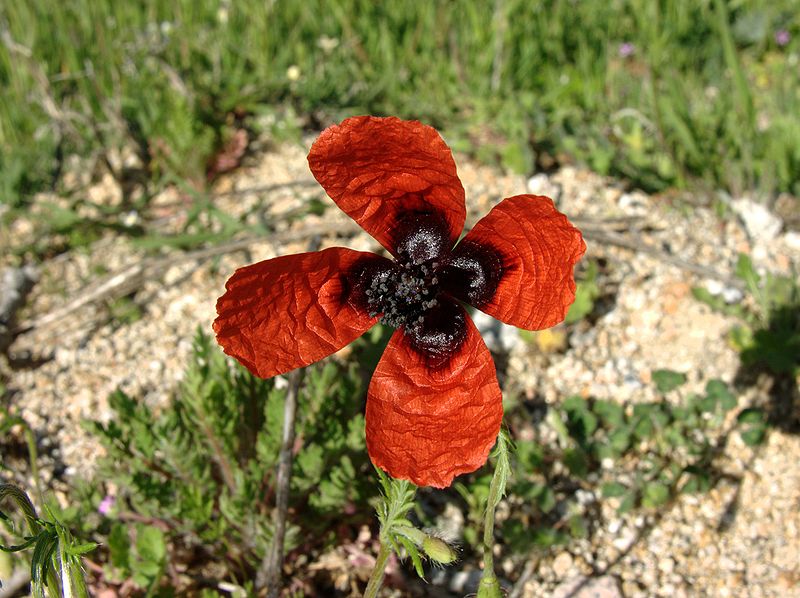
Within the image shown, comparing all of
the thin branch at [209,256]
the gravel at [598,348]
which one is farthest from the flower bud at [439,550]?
the thin branch at [209,256]

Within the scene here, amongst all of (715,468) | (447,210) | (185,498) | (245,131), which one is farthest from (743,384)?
(245,131)

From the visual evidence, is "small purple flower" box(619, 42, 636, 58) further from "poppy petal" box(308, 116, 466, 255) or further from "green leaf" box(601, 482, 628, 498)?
"poppy petal" box(308, 116, 466, 255)

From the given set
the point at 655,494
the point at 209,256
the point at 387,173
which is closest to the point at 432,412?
the point at 387,173

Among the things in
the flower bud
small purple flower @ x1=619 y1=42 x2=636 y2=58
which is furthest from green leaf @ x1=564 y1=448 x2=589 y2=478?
small purple flower @ x1=619 y1=42 x2=636 y2=58

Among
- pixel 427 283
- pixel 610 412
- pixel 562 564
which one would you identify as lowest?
pixel 562 564

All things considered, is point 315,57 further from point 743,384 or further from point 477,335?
point 477,335

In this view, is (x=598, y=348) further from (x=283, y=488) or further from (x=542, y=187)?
(x=283, y=488)
